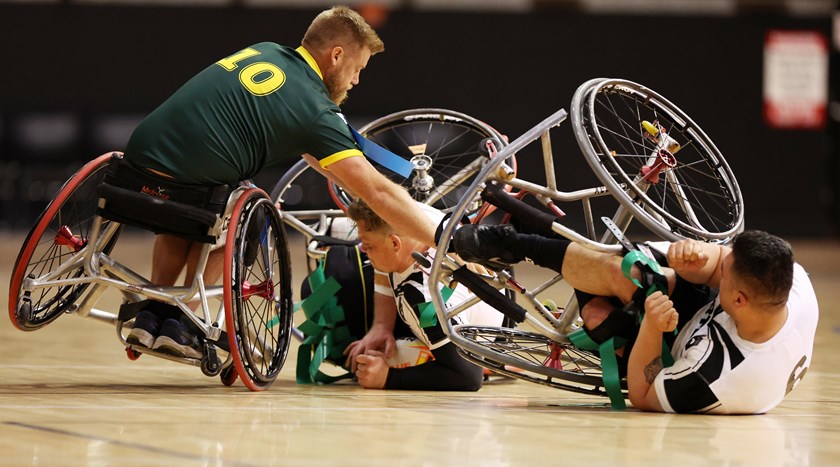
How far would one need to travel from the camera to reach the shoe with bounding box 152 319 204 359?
151 inches

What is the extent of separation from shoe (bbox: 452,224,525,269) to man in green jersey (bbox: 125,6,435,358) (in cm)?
28

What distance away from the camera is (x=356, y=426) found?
309 centimetres

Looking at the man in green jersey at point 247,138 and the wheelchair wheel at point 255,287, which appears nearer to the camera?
the wheelchair wheel at point 255,287

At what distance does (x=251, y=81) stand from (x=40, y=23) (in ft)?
38.0

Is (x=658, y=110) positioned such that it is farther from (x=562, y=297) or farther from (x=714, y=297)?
(x=562, y=297)

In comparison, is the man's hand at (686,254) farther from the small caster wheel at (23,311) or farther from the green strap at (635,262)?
the small caster wheel at (23,311)

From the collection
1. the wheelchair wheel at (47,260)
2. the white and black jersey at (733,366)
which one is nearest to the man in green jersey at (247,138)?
the wheelchair wheel at (47,260)

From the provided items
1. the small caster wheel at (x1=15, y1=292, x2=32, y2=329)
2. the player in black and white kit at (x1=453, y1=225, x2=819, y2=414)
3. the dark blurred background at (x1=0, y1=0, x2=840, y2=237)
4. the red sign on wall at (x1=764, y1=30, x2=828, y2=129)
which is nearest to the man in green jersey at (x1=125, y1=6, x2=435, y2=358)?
the small caster wheel at (x1=15, y1=292, x2=32, y2=329)

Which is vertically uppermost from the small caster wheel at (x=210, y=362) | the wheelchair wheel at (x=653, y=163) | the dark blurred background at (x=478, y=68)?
the dark blurred background at (x=478, y=68)

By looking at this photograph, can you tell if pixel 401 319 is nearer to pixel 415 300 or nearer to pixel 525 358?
pixel 415 300

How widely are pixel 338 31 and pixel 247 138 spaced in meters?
0.54

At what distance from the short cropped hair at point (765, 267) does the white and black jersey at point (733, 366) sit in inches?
6.6

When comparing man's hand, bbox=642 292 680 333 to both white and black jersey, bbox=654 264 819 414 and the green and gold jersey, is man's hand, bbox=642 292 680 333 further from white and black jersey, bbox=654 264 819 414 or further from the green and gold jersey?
the green and gold jersey

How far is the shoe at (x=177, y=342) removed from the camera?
151 inches
